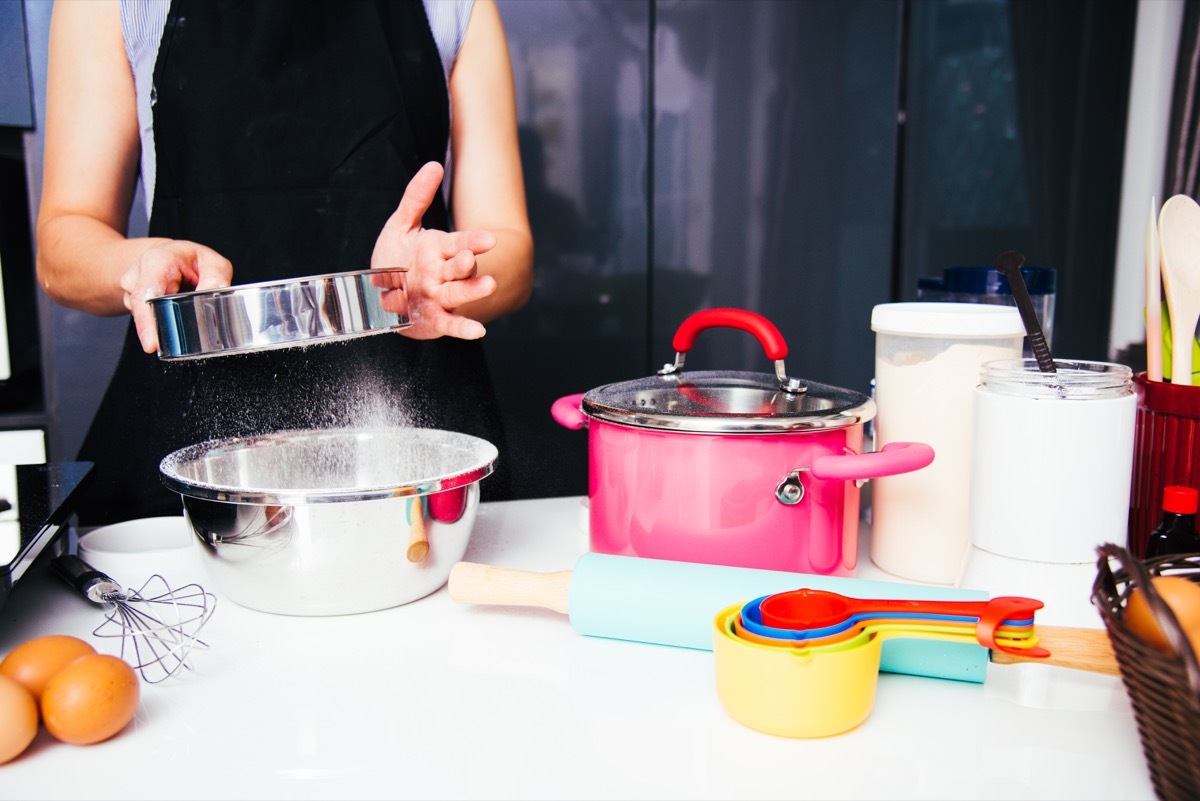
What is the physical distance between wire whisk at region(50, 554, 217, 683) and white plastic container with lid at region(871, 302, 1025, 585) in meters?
0.56

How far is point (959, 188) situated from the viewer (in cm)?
225

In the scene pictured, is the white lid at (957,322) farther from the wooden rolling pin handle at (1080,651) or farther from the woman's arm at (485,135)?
the woman's arm at (485,135)

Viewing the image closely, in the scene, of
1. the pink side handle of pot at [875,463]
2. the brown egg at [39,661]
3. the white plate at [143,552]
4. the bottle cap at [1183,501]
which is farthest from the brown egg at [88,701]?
the bottle cap at [1183,501]

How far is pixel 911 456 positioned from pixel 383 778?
42 cm

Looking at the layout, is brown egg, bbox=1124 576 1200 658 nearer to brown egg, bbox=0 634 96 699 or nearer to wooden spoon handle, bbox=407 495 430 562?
wooden spoon handle, bbox=407 495 430 562

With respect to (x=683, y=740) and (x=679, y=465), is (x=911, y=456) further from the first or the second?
(x=683, y=740)

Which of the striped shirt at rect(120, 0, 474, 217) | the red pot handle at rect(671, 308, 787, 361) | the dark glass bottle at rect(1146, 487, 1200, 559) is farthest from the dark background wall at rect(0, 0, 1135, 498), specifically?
the dark glass bottle at rect(1146, 487, 1200, 559)

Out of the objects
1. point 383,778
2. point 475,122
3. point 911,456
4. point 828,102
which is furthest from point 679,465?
point 828,102

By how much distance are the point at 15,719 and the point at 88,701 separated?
4cm

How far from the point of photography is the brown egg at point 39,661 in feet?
1.81

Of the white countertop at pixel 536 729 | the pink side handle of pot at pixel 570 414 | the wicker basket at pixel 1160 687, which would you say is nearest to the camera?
the wicker basket at pixel 1160 687

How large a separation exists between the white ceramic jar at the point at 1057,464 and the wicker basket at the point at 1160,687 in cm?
18

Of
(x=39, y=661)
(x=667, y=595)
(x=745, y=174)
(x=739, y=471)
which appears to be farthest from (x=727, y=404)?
(x=745, y=174)

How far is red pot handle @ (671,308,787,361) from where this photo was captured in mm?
802
